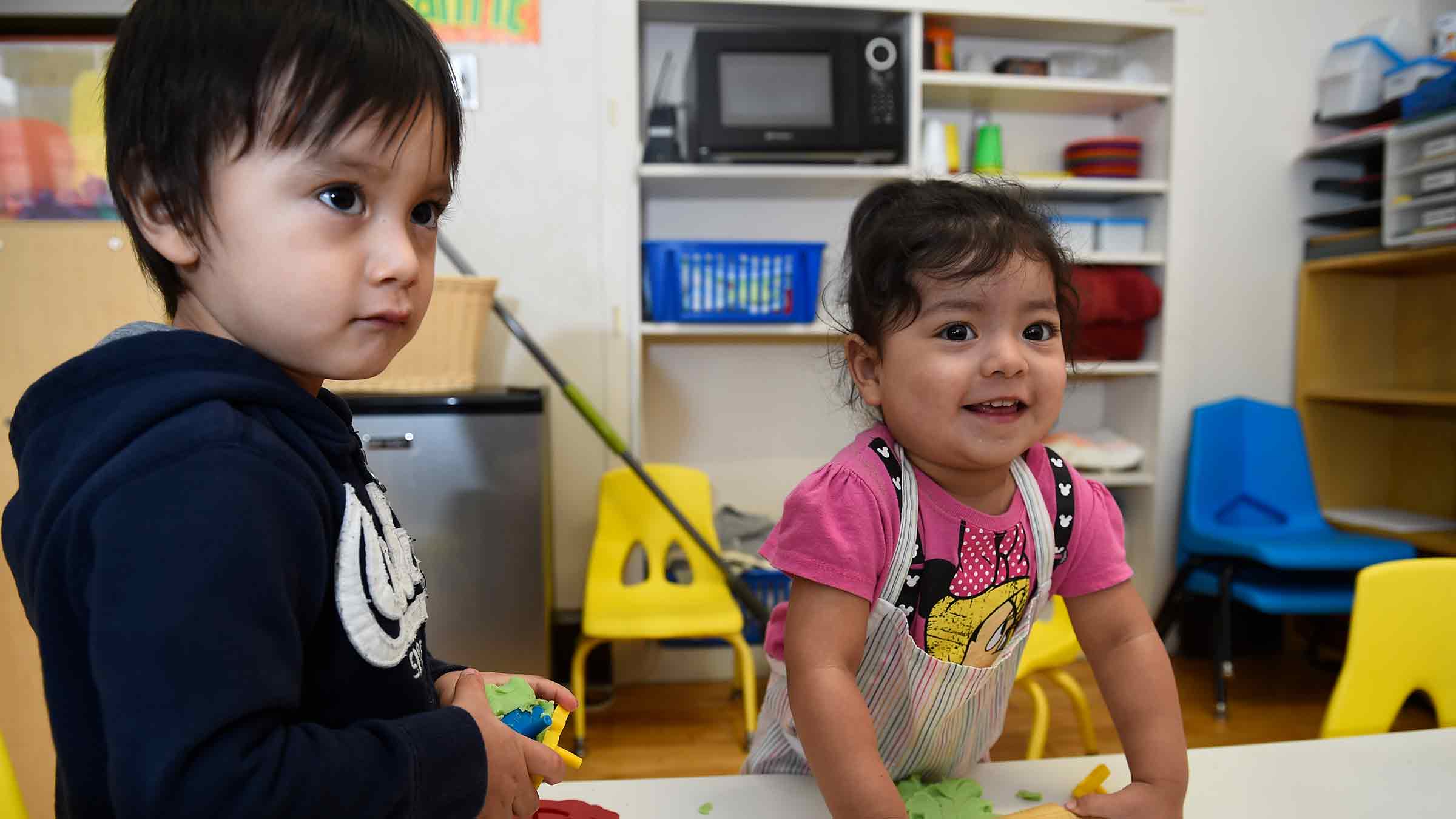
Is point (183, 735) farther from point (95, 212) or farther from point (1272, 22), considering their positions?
point (1272, 22)

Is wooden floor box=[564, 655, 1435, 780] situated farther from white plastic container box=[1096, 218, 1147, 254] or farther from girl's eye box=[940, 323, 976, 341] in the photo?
girl's eye box=[940, 323, 976, 341]

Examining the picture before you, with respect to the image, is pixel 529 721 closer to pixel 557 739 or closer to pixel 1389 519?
pixel 557 739

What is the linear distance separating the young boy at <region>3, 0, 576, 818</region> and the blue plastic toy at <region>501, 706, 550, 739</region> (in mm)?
37

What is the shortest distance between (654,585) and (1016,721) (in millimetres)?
961

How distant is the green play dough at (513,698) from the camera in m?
0.59

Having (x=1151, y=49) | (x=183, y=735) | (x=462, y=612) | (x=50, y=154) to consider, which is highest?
(x=1151, y=49)

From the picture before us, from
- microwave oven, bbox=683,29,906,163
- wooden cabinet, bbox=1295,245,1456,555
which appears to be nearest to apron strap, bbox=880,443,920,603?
microwave oven, bbox=683,29,906,163

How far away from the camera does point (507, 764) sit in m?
0.51

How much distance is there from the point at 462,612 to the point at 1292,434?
2364 millimetres

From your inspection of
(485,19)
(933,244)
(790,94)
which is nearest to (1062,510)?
(933,244)

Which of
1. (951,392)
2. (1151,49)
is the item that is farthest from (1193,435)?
(951,392)

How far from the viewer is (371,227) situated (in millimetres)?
483

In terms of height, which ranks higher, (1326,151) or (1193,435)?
(1326,151)

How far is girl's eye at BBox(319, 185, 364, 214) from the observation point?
467 millimetres
